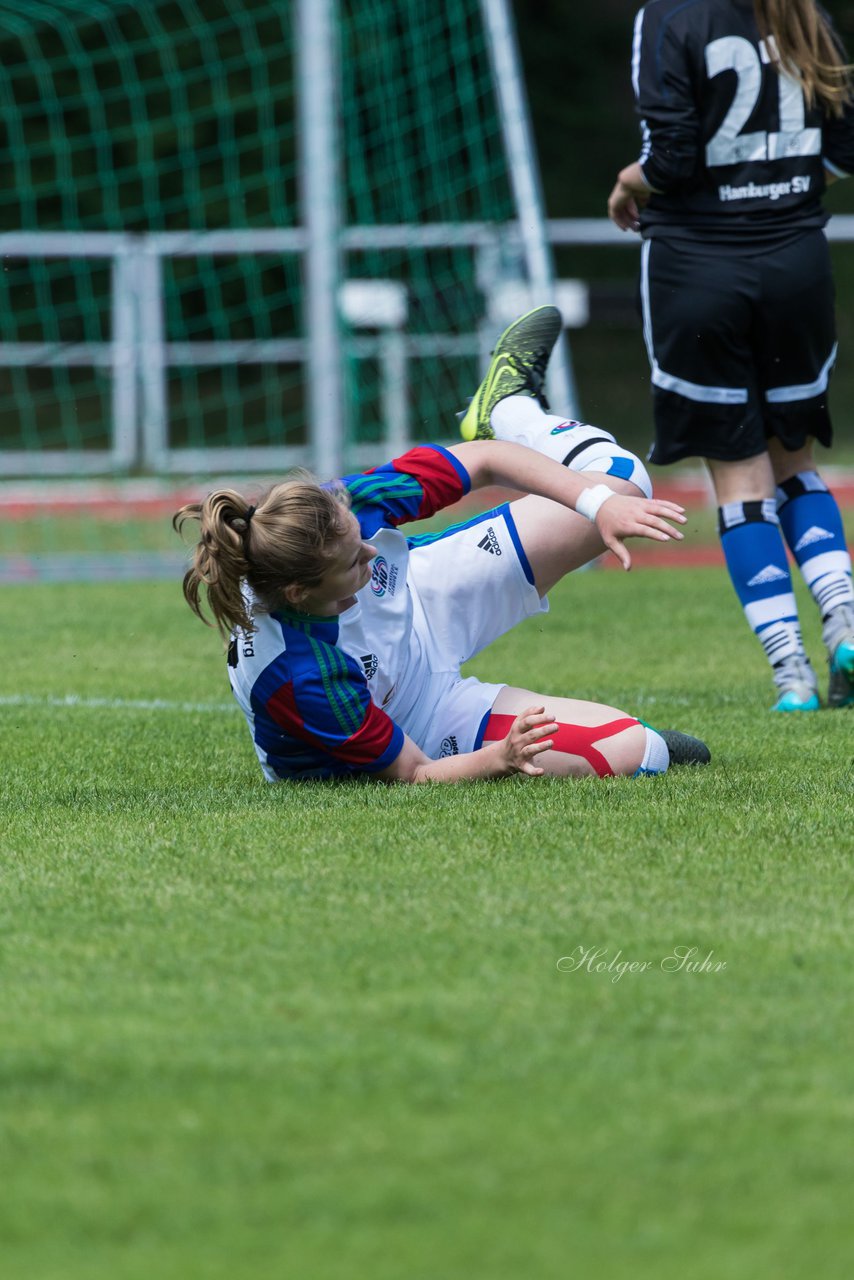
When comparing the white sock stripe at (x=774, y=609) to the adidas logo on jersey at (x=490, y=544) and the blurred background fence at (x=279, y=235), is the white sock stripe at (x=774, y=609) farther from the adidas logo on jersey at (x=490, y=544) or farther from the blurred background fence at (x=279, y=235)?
the blurred background fence at (x=279, y=235)

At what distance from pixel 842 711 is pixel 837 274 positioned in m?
18.0

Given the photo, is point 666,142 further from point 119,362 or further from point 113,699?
point 119,362

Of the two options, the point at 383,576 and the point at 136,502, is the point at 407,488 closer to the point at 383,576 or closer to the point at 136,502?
the point at 383,576

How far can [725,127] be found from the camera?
180 inches

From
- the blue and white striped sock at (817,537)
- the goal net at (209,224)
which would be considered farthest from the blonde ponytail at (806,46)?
the goal net at (209,224)

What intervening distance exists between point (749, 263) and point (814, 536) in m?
0.73

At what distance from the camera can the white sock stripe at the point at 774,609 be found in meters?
4.64

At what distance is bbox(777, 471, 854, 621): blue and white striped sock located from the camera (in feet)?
15.2

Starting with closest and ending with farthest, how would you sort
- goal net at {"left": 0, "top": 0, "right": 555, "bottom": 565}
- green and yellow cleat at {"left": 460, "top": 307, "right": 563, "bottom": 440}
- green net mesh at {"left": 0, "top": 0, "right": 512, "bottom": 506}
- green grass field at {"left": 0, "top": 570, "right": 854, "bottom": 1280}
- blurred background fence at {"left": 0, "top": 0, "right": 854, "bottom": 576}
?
green grass field at {"left": 0, "top": 570, "right": 854, "bottom": 1280}, green and yellow cleat at {"left": 460, "top": 307, "right": 563, "bottom": 440}, blurred background fence at {"left": 0, "top": 0, "right": 854, "bottom": 576}, goal net at {"left": 0, "top": 0, "right": 555, "bottom": 565}, green net mesh at {"left": 0, "top": 0, "right": 512, "bottom": 506}

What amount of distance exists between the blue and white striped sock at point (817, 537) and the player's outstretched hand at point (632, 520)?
4.50ft

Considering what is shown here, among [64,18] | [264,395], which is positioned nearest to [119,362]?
[64,18]

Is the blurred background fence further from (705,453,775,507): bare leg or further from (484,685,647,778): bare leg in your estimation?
(484,685,647,778): bare leg

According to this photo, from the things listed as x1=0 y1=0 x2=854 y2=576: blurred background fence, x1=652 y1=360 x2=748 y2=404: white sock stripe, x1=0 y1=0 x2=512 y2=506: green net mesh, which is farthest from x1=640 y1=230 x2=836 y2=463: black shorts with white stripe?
x1=0 y1=0 x2=512 y2=506: green net mesh

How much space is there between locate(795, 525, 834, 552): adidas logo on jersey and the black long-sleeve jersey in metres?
0.76
